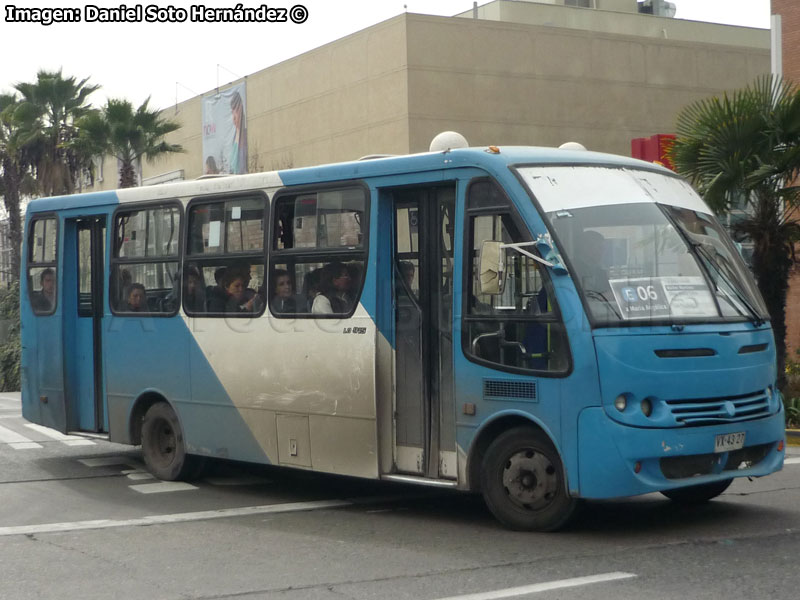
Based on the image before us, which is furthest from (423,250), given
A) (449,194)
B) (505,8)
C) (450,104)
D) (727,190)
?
(505,8)

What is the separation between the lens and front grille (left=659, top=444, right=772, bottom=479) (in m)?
8.16

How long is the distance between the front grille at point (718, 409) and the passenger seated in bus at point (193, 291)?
5057 mm

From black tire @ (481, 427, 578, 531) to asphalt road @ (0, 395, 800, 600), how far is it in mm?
142

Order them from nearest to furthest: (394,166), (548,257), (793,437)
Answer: (548,257) < (394,166) < (793,437)

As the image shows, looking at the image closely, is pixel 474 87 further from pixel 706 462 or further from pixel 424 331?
pixel 706 462

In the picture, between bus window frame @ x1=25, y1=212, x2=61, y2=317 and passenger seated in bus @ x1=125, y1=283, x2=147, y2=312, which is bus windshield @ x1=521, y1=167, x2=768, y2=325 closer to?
passenger seated in bus @ x1=125, y1=283, x2=147, y2=312

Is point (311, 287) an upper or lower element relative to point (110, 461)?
upper

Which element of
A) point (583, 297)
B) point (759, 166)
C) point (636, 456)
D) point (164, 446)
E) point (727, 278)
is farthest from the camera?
point (759, 166)

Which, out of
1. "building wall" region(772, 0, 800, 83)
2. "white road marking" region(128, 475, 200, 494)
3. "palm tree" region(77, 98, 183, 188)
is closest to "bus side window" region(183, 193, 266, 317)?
"white road marking" region(128, 475, 200, 494)

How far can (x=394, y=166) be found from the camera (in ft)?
31.1

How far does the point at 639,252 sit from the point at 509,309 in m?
1.02

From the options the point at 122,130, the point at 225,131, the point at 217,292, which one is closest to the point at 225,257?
the point at 217,292

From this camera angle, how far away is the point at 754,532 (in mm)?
8375

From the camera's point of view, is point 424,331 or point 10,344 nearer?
point 424,331
